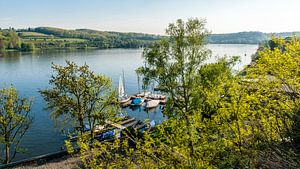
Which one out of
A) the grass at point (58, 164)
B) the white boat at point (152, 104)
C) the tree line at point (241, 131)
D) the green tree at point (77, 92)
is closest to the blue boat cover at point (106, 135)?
the green tree at point (77, 92)

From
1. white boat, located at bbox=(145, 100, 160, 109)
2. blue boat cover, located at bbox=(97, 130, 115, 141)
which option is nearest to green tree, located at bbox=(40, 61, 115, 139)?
blue boat cover, located at bbox=(97, 130, 115, 141)

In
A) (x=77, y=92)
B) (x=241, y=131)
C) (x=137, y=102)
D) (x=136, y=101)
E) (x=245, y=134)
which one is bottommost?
(x=137, y=102)

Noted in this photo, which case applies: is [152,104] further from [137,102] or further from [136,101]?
[136,101]

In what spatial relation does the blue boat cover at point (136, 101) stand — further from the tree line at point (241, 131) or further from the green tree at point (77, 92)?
the tree line at point (241, 131)

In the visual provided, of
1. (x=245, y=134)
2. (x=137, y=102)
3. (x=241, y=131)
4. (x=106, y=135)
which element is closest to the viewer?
(x=241, y=131)

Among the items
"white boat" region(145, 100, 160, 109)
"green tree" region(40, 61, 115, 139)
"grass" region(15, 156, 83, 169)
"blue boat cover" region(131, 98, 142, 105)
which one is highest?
"green tree" region(40, 61, 115, 139)

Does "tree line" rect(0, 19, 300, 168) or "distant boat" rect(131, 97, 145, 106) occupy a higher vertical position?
"tree line" rect(0, 19, 300, 168)

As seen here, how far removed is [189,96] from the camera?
77.9 feet

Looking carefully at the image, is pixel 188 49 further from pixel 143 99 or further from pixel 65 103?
pixel 143 99

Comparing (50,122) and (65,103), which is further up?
(65,103)

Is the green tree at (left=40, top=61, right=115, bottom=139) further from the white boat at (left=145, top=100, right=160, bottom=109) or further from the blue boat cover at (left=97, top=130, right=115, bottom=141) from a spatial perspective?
the white boat at (left=145, top=100, right=160, bottom=109)

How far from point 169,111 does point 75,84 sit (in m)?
9.19

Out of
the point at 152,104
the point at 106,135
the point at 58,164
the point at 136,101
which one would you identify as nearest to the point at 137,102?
the point at 136,101

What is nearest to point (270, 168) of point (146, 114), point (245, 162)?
point (245, 162)
